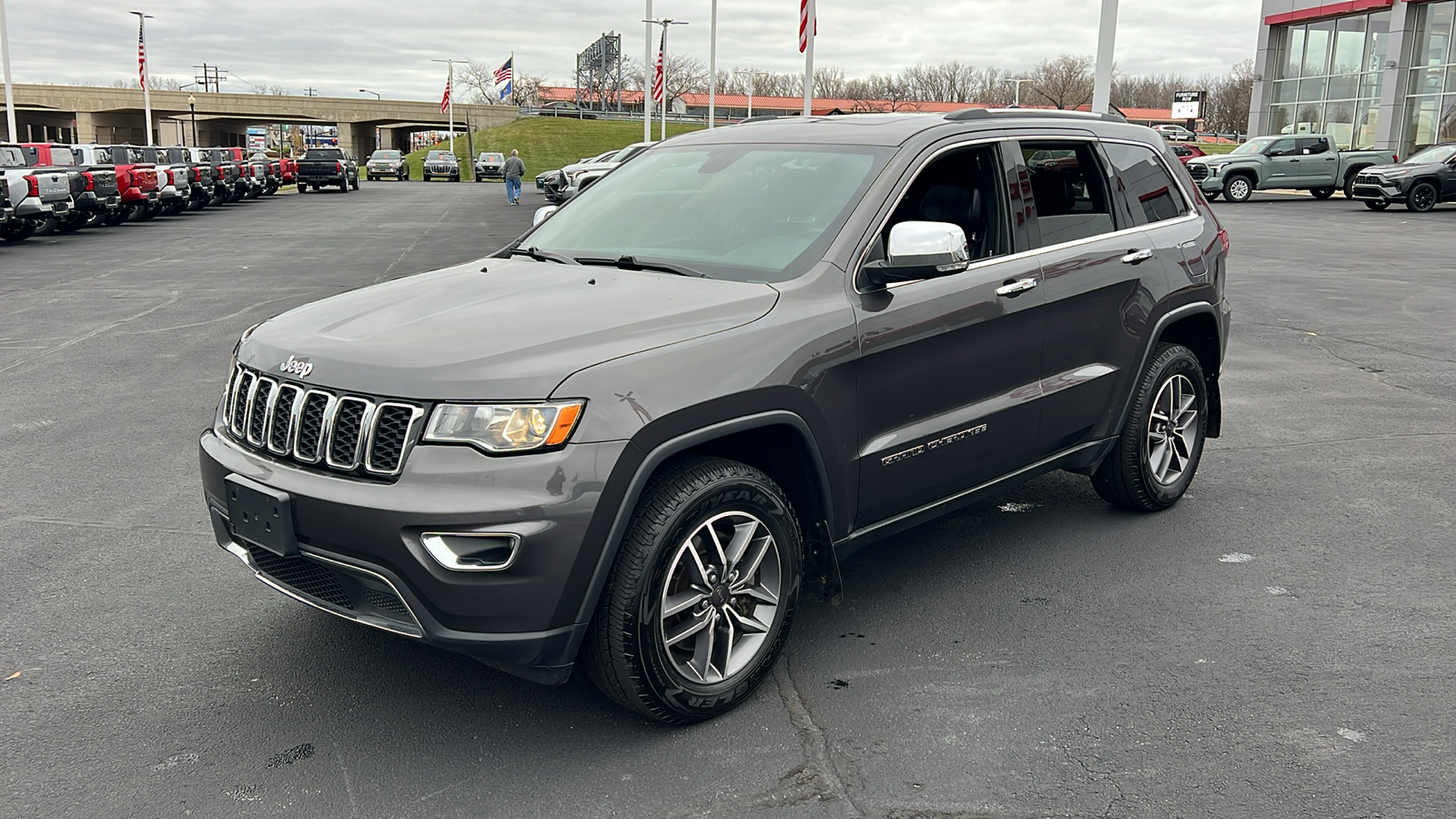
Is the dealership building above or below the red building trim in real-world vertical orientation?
below

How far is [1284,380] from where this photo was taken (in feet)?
29.1

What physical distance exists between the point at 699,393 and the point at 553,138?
9385cm

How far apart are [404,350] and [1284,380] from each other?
7.56 meters

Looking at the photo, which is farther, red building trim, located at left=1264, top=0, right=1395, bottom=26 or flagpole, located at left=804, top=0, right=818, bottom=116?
red building trim, located at left=1264, top=0, right=1395, bottom=26

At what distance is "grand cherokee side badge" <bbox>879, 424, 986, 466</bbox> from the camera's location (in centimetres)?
397

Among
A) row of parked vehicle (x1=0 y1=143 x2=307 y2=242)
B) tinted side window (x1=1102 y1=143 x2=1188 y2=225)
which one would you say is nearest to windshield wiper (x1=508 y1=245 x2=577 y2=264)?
tinted side window (x1=1102 y1=143 x2=1188 y2=225)

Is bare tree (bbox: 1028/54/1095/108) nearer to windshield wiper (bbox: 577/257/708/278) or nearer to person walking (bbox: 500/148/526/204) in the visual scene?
person walking (bbox: 500/148/526/204)

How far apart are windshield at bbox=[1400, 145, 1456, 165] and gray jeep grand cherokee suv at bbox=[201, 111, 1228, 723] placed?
28.9 meters

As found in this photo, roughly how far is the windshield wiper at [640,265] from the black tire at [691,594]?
2.57 feet

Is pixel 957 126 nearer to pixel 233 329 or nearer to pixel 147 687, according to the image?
pixel 147 687

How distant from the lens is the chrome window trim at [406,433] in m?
3.11

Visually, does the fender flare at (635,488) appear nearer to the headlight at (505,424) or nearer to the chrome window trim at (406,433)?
the headlight at (505,424)

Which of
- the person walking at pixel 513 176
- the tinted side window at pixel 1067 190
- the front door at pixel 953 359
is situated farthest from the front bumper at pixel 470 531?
the person walking at pixel 513 176

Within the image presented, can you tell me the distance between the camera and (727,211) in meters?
4.30
